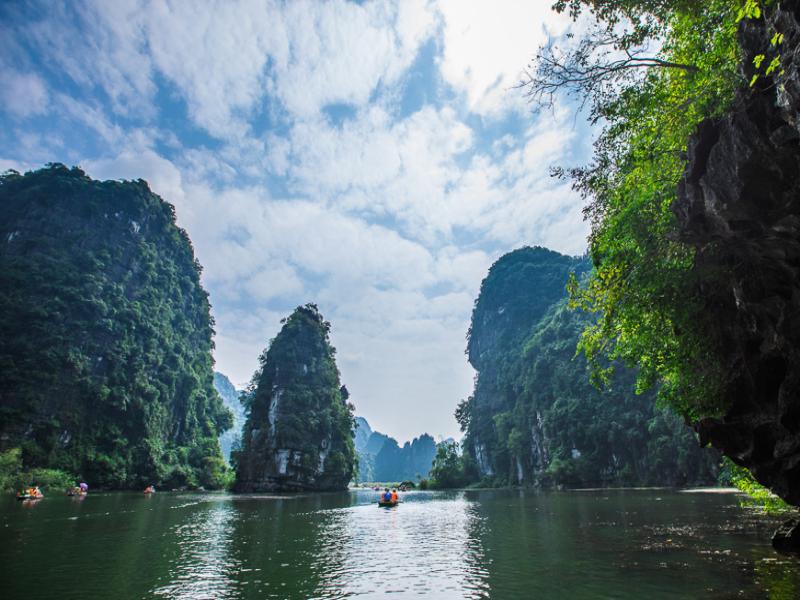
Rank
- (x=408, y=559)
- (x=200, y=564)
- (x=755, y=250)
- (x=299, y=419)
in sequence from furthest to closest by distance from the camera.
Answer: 1. (x=299, y=419)
2. (x=408, y=559)
3. (x=200, y=564)
4. (x=755, y=250)

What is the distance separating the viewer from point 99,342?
7288 centimetres

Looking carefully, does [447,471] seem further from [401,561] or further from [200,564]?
[200,564]

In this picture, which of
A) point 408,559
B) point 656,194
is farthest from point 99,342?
point 656,194

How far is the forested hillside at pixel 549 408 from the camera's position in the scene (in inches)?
2527

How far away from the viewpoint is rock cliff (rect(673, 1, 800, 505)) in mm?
7820

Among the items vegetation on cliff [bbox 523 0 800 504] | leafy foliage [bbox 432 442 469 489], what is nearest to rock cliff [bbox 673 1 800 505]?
vegetation on cliff [bbox 523 0 800 504]

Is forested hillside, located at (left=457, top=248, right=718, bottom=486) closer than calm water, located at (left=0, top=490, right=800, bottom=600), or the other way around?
calm water, located at (left=0, top=490, right=800, bottom=600)

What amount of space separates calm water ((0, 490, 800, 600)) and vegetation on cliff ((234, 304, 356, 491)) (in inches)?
1982

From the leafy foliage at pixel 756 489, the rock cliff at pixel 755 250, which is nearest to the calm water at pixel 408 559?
the leafy foliage at pixel 756 489

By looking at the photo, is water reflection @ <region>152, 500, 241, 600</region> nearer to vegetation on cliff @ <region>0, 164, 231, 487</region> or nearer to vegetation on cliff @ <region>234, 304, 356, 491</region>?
vegetation on cliff @ <region>0, 164, 231, 487</region>

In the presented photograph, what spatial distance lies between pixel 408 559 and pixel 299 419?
65614mm

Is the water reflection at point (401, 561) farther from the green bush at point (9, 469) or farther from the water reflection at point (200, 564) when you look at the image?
the green bush at point (9, 469)

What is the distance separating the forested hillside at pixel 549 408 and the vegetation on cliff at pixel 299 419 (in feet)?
114

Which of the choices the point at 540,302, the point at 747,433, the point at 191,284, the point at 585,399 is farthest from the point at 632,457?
the point at 191,284
